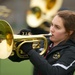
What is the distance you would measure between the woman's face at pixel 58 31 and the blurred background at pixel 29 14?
11.2 feet

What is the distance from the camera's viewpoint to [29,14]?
9203 millimetres

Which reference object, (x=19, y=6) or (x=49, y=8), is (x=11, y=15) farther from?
(x=49, y=8)

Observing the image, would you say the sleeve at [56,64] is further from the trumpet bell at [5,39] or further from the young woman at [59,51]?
the trumpet bell at [5,39]

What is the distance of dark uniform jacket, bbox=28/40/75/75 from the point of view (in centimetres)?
222

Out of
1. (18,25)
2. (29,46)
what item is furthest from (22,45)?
(18,25)

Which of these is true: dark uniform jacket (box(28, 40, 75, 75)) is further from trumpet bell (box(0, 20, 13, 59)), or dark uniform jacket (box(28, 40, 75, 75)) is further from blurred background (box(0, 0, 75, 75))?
blurred background (box(0, 0, 75, 75))

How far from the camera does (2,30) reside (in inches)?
→ 96.3

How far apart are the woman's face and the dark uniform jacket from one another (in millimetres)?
42

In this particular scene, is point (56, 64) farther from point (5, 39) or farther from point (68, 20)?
point (5, 39)

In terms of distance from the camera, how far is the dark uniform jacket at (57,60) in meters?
2.22

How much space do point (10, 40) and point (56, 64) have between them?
37cm

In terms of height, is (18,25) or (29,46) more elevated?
(29,46)

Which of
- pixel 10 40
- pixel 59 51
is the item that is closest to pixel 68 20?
pixel 59 51

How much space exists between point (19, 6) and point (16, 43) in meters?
7.89
